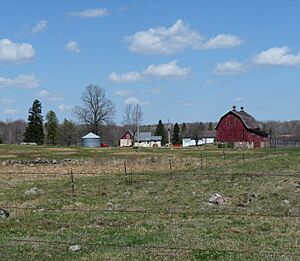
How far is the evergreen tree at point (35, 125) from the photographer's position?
12288 cm

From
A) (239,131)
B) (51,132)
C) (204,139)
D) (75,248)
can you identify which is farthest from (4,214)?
(204,139)

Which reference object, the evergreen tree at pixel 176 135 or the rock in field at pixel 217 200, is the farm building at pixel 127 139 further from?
the rock in field at pixel 217 200

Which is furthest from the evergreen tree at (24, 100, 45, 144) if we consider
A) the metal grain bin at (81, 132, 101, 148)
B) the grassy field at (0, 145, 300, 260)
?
the grassy field at (0, 145, 300, 260)

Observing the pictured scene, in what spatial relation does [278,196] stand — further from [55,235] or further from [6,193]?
[6,193]

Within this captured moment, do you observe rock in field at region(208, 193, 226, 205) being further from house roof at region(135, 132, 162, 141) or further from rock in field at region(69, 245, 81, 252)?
house roof at region(135, 132, 162, 141)

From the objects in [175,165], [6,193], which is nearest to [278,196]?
[6,193]

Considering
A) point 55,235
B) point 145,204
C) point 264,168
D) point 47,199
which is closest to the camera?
point 55,235

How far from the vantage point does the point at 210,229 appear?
44.8 ft

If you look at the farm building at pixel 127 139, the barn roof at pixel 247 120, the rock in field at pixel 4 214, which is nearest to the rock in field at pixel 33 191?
the rock in field at pixel 4 214

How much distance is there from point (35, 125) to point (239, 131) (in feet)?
155

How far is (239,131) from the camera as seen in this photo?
107438mm

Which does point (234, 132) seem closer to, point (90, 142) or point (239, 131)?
point (239, 131)

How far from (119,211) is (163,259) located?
6.83 metres

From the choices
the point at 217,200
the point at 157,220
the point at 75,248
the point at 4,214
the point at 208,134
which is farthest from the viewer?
the point at 208,134
